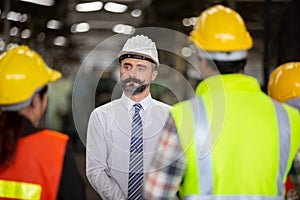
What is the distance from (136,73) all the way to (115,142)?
1.17 feet

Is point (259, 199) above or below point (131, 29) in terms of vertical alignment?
above

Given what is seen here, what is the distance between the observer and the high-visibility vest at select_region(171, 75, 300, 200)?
190cm

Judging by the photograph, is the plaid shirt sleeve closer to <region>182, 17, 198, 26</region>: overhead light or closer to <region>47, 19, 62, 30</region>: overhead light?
<region>182, 17, 198, 26</region>: overhead light

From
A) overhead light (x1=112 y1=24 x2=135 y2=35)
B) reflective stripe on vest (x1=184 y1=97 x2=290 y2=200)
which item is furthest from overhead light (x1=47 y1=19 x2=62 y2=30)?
reflective stripe on vest (x1=184 y1=97 x2=290 y2=200)

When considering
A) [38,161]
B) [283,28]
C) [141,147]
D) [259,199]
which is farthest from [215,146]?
[283,28]

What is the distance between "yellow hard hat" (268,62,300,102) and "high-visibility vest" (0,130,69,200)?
1209mm

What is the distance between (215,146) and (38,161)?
0.61 m

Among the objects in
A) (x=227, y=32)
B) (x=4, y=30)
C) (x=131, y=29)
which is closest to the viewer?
(x=227, y=32)

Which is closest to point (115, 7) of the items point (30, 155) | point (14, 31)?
point (14, 31)

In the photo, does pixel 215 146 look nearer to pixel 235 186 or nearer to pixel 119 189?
pixel 235 186

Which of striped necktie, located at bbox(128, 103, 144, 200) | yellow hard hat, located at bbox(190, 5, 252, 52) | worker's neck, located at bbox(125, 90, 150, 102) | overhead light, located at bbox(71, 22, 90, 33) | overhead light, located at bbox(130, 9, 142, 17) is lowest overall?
overhead light, located at bbox(71, 22, 90, 33)

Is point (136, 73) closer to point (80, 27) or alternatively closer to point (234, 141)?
point (234, 141)

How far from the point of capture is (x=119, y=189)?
273 cm

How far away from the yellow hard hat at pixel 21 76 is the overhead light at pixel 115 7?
277 inches
